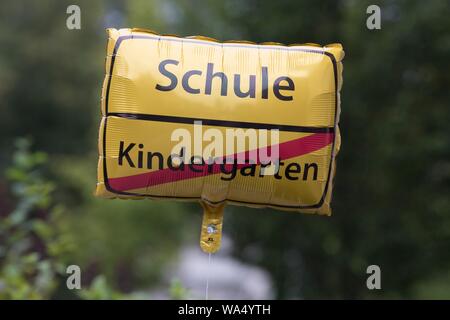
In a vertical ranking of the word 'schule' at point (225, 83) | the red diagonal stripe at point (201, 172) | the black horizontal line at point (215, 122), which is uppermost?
the word 'schule' at point (225, 83)

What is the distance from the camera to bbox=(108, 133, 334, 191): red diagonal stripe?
315 centimetres

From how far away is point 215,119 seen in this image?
311 centimetres

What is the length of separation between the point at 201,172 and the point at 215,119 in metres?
0.25

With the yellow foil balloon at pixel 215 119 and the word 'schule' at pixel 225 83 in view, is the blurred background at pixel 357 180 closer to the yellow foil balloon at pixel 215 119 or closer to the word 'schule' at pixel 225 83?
the yellow foil balloon at pixel 215 119

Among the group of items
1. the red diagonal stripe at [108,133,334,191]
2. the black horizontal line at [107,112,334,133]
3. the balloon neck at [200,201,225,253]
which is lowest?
the balloon neck at [200,201,225,253]

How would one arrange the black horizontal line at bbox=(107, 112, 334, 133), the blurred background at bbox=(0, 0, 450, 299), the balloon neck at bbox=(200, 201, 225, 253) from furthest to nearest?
the blurred background at bbox=(0, 0, 450, 299), the balloon neck at bbox=(200, 201, 225, 253), the black horizontal line at bbox=(107, 112, 334, 133)

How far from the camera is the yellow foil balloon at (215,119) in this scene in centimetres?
312

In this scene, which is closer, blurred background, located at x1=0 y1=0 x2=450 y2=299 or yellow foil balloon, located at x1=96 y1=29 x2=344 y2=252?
yellow foil balloon, located at x1=96 y1=29 x2=344 y2=252

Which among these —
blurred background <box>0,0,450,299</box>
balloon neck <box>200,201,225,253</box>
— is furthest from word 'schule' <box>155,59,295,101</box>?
blurred background <box>0,0,450,299</box>

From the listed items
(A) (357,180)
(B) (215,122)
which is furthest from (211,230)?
(A) (357,180)

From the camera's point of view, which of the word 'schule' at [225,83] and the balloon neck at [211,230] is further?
the balloon neck at [211,230]

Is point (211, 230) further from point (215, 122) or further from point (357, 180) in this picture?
point (357, 180)

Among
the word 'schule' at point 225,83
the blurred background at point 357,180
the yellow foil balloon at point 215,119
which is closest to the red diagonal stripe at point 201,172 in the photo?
the yellow foil balloon at point 215,119

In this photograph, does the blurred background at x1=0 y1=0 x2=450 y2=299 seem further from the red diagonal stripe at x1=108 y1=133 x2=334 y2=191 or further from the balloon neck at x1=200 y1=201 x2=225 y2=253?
the red diagonal stripe at x1=108 y1=133 x2=334 y2=191
